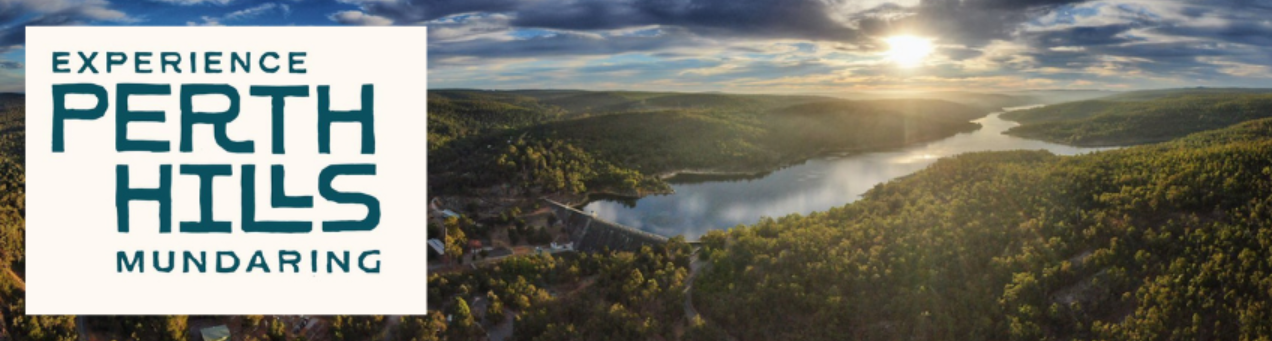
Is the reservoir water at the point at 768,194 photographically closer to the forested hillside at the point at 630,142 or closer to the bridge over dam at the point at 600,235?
the forested hillside at the point at 630,142

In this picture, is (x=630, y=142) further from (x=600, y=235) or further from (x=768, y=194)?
(x=600, y=235)

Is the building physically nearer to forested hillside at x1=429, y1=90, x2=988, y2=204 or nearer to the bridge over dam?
the bridge over dam

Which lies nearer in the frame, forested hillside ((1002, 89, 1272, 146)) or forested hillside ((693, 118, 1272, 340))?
forested hillside ((693, 118, 1272, 340))

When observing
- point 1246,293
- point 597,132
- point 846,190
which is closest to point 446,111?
point 597,132

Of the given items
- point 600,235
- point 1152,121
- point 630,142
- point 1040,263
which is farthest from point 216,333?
point 1152,121

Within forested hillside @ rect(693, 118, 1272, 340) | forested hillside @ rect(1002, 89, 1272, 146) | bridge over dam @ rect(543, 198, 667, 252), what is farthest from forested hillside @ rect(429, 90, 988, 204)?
forested hillside @ rect(693, 118, 1272, 340)

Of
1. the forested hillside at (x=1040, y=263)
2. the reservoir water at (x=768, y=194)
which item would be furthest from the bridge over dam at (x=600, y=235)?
the forested hillside at (x=1040, y=263)
